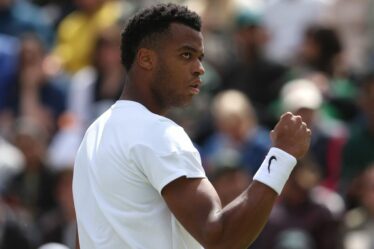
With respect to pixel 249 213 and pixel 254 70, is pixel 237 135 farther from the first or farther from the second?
pixel 249 213

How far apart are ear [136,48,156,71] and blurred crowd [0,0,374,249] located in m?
3.84

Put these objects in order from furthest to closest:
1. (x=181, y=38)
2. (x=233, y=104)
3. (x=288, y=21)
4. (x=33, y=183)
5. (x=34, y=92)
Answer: (x=288, y=21), (x=34, y=92), (x=33, y=183), (x=233, y=104), (x=181, y=38)

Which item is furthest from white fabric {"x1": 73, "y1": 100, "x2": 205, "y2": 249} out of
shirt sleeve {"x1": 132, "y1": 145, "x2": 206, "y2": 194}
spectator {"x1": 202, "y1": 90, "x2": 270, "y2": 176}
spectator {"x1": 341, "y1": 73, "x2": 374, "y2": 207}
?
spectator {"x1": 341, "y1": 73, "x2": 374, "y2": 207}

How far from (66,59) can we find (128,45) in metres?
6.83

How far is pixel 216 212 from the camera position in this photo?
4.16 m

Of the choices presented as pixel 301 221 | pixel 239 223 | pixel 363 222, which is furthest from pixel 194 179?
pixel 363 222

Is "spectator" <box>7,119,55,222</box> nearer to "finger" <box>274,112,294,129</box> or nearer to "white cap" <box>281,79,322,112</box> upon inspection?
"white cap" <box>281,79,322,112</box>

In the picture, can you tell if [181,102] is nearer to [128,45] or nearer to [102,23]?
[128,45]

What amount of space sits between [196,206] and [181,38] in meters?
0.69

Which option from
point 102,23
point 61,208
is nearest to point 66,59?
point 102,23

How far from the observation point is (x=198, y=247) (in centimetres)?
446

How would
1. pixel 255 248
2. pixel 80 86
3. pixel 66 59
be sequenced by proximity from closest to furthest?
pixel 255 248, pixel 80 86, pixel 66 59

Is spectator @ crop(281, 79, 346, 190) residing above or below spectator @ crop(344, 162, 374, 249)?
→ above

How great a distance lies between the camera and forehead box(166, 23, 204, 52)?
Answer: 14.7 feet
